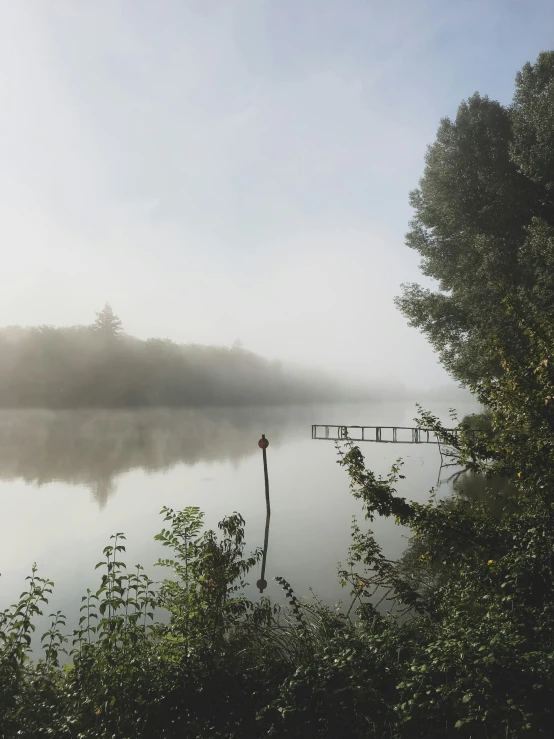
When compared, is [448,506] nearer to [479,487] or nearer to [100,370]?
[479,487]

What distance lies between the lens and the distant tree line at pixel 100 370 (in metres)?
82.4

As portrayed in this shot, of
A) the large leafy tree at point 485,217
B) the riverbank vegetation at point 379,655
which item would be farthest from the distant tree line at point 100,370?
the riverbank vegetation at point 379,655

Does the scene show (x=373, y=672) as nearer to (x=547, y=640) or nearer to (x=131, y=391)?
(x=547, y=640)

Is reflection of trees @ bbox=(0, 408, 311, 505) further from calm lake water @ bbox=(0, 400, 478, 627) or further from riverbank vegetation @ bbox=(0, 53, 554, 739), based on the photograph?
riverbank vegetation @ bbox=(0, 53, 554, 739)

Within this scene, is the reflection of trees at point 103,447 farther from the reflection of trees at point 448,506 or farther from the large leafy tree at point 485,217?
the large leafy tree at point 485,217

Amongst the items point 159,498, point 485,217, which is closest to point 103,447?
point 159,498

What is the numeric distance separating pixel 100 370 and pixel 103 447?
5250cm

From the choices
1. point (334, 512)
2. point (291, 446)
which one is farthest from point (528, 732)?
point (291, 446)

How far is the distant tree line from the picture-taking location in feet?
270

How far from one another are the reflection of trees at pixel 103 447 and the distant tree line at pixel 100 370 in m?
22.0

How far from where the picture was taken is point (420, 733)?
396 centimetres

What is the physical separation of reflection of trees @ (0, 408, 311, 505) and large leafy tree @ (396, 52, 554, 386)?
18257 mm

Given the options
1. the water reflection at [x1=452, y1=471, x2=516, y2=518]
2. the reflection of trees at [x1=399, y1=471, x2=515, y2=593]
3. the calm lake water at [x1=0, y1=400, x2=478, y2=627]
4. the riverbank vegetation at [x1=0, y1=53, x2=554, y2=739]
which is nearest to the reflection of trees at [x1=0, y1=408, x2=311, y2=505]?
the calm lake water at [x1=0, y1=400, x2=478, y2=627]

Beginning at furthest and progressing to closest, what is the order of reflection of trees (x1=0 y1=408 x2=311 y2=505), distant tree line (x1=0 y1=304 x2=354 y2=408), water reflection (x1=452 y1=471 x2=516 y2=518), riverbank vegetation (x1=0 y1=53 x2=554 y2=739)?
1. distant tree line (x1=0 y1=304 x2=354 y2=408)
2. reflection of trees (x1=0 y1=408 x2=311 y2=505)
3. water reflection (x1=452 y1=471 x2=516 y2=518)
4. riverbank vegetation (x1=0 y1=53 x2=554 y2=739)
